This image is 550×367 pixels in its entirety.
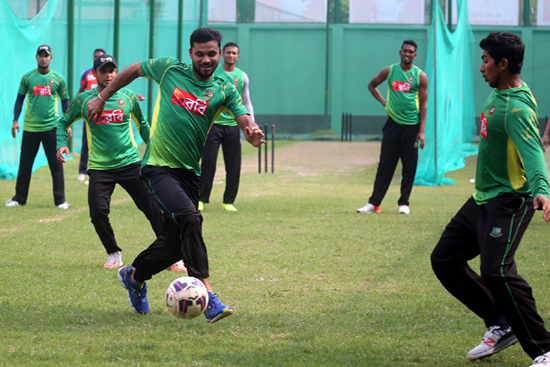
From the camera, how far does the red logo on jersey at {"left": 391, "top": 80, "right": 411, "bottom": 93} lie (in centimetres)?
945

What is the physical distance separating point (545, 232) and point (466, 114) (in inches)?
519

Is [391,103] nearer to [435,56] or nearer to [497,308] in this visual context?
[435,56]

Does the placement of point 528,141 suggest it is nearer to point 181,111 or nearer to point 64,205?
point 181,111

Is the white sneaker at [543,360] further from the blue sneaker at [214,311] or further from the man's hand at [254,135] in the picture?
the man's hand at [254,135]

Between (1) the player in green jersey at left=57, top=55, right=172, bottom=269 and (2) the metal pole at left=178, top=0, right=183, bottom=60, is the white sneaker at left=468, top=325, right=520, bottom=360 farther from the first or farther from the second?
(2) the metal pole at left=178, top=0, right=183, bottom=60

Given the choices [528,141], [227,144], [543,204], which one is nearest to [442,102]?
[227,144]

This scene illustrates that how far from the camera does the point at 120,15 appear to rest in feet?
62.4

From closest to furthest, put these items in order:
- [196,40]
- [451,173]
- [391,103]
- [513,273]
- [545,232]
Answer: [513,273] < [196,40] < [545,232] < [391,103] < [451,173]

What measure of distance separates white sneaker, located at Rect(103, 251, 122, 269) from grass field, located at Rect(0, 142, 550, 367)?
0.23 feet

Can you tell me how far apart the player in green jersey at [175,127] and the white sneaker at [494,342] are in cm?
188

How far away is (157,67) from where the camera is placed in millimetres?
4664

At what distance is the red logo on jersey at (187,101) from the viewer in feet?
15.0

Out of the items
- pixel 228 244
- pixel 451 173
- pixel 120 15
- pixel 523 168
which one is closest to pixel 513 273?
pixel 523 168

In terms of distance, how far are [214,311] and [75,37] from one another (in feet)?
48.4
